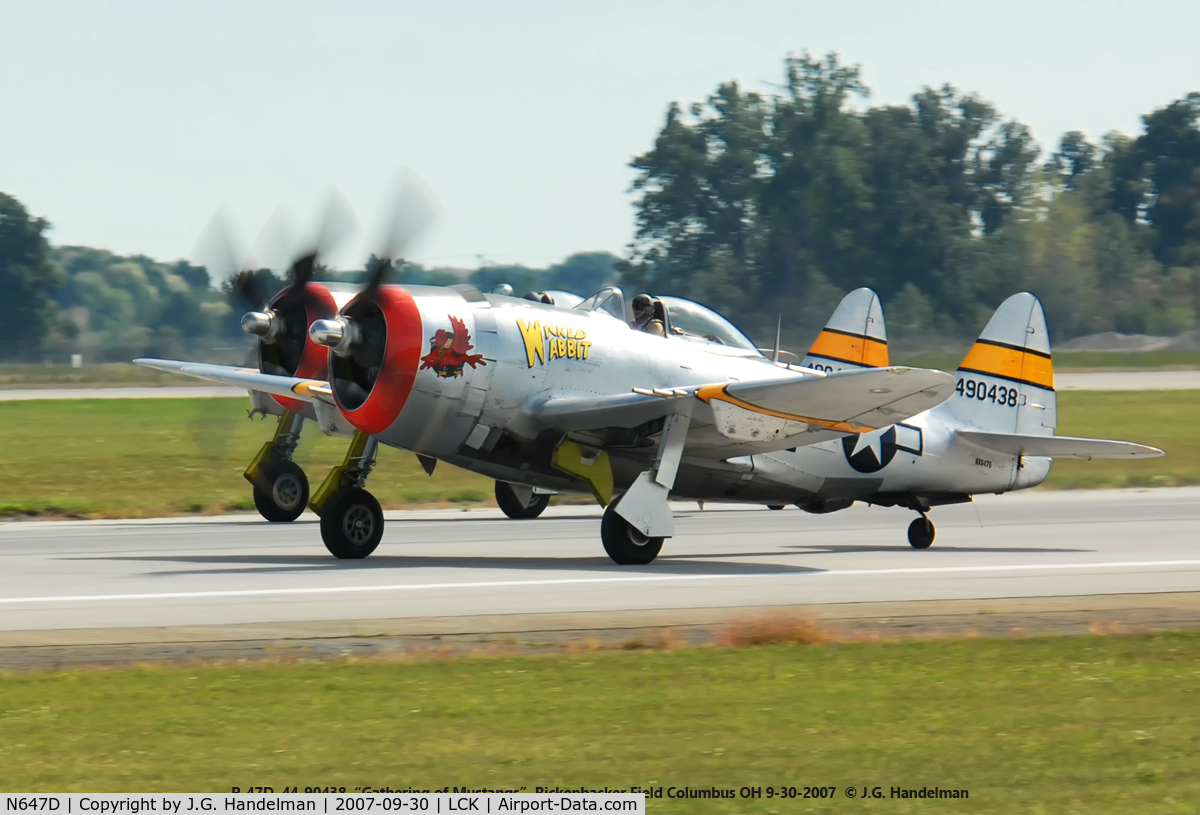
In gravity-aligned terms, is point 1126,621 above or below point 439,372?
below

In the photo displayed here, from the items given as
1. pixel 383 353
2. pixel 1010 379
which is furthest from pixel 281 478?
pixel 1010 379

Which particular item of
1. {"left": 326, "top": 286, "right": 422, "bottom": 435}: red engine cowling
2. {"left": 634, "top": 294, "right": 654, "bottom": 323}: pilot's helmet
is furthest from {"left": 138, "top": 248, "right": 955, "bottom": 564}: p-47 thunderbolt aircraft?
{"left": 634, "top": 294, "right": 654, "bottom": 323}: pilot's helmet

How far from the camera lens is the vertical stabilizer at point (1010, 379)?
1991cm

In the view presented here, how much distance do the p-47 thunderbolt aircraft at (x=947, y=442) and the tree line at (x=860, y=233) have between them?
50.6 metres

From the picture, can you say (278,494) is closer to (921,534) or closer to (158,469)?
(158,469)

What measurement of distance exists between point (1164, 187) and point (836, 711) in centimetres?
10619

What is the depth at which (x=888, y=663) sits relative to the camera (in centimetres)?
988

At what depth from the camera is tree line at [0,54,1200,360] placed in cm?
8250

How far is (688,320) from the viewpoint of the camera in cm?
1834

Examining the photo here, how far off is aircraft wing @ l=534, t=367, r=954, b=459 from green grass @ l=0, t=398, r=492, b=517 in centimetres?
394

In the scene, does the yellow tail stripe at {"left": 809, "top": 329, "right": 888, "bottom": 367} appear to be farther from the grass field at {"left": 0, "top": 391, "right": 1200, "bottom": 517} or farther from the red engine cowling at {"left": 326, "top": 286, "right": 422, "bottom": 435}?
the red engine cowling at {"left": 326, "top": 286, "right": 422, "bottom": 435}

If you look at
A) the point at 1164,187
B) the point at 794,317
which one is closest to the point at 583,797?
the point at 794,317

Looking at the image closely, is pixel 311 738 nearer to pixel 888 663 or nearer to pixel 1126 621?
pixel 888 663

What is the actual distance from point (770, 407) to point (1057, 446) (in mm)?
4457
